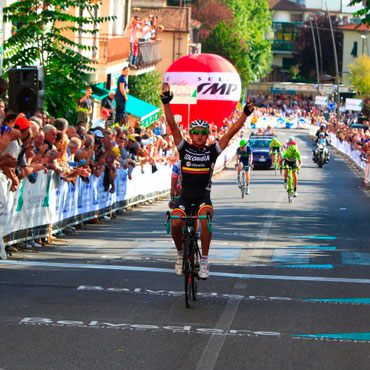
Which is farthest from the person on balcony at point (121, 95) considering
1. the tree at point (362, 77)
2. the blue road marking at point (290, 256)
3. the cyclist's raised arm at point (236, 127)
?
the tree at point (362, 77)

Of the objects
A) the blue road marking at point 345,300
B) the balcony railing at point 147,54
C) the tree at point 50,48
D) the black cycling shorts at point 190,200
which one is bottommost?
the blue road marking at point 345,300

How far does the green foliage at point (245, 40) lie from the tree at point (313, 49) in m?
7.73

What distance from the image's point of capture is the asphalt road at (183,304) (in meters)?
7.66

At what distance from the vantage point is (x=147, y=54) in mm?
53000

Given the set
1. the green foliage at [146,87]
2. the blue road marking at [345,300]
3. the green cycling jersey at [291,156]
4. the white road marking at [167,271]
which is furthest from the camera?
the green foliage at [146,87]

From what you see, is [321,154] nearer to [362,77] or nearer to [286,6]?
[362,77]

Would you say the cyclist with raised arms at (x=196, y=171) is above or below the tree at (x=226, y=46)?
below

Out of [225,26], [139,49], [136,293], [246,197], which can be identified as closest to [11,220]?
[136,293]

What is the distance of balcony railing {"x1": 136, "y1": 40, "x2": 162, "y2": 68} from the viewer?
50531mm

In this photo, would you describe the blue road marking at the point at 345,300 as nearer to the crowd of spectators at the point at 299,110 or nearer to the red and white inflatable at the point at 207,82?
the red and white inflatable at the point at 207,82

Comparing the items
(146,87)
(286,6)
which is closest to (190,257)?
(146,87)

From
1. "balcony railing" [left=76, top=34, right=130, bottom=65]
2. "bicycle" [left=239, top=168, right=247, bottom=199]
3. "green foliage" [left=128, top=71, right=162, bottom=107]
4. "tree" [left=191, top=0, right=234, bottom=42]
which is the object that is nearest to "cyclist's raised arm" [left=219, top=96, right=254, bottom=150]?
"bicycle" [left=239, top=168, right=247, bottom=199]

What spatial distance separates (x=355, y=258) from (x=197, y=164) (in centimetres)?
547

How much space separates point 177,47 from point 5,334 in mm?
71096
